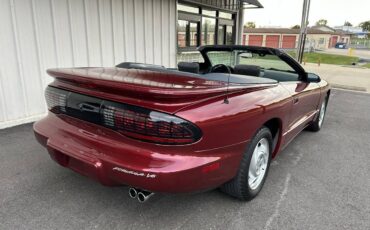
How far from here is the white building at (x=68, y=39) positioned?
4.57 m

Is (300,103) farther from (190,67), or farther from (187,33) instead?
(187,33)

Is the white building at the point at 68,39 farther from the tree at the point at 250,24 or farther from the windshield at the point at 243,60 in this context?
the tree at the point at 250,24

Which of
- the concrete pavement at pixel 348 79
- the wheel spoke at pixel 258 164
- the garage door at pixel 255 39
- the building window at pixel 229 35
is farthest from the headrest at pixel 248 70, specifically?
the garage door at pixel 255 39

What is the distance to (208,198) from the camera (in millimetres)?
2697

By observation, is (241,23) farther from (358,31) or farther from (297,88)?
(358,31)

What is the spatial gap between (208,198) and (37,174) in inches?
74.0

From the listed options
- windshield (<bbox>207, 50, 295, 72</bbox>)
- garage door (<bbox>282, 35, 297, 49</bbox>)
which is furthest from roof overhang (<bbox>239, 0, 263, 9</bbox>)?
garage door (<bbox>282, 35, 297, 49</bbox>)

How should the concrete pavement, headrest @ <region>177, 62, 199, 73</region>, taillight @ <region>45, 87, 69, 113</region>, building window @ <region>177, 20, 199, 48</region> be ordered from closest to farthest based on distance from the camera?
1. taillight @ <region>45, 87, 69, 113</region>
2. headrest @ <region>177, 62, 199, 73</region>
3. building window @ <region>177, 20, 199, 48</region>
4. the concrete pavement

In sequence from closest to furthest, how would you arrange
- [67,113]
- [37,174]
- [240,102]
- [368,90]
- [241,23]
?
[240,102] < [67,113] < [37,174] < [368,90] < [241,23]

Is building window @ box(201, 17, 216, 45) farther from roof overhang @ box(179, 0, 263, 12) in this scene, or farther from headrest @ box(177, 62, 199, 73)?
headrest @ box(177, 62, 199, 73)

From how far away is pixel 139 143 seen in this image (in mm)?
2016

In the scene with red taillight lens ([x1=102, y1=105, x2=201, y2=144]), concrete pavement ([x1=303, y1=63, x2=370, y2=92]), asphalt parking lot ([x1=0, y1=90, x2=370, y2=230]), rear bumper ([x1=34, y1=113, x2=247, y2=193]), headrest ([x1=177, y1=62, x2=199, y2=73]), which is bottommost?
concrete pavement ([x1=303, y1=63, x2=370, y2=92])

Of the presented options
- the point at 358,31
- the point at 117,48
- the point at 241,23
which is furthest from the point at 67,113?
the point at 358,31

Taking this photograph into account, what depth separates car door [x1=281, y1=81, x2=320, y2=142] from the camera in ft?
10.7
